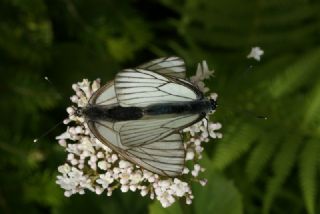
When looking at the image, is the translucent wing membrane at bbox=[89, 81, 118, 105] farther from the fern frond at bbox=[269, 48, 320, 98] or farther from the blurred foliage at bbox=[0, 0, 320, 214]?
the fern frond at bbox=[269, 48, 320, 98]

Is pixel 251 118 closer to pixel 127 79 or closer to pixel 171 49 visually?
pixel 171 49

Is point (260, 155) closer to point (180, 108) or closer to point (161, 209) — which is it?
point (161, 209)

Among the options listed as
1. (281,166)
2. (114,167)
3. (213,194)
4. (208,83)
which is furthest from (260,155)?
(114,167)

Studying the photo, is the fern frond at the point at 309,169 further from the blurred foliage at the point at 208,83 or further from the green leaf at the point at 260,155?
the green leaf at the point at 260,155

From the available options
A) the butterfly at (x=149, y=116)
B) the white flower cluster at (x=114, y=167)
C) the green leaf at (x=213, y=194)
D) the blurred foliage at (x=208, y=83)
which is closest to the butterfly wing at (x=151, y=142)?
the butterfly at (x=149, y=116)

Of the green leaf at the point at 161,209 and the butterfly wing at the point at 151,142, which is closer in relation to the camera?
the butterfly wing at the point at 151,142

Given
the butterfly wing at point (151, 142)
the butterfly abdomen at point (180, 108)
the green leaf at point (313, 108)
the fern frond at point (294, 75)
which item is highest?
the fern frond at point (294, 75)
